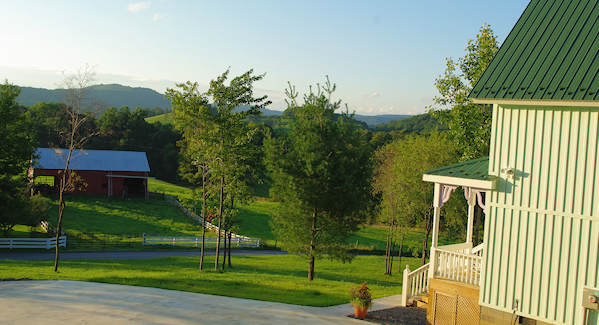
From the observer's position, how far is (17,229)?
112 ft

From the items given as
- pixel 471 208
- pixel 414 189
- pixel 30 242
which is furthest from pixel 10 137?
pixel 471 208

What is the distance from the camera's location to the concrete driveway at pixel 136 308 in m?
12.2

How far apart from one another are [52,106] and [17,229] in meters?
46.4

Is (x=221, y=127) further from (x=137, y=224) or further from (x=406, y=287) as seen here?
(x=137, y=224)

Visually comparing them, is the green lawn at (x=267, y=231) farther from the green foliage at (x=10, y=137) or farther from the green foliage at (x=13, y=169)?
the green foliage at (x=10, y=137)

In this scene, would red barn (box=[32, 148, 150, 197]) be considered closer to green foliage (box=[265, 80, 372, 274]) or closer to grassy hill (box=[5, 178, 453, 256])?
grassy hill (box=[5, 178, 453, 256])

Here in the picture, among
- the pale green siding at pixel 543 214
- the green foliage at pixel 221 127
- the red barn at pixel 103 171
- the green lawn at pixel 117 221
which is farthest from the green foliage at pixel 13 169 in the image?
the pale green siding at pixel 543 214

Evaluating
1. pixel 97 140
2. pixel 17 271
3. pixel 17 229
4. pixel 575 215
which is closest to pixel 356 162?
pixel 575 215

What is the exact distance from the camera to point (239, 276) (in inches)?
808

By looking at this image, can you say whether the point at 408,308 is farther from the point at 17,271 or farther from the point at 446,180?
the point at 17,271

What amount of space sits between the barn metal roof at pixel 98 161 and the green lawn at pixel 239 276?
2446 centimetres

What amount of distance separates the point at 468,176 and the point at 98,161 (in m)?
45.0

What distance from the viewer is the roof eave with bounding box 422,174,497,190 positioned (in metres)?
11.2

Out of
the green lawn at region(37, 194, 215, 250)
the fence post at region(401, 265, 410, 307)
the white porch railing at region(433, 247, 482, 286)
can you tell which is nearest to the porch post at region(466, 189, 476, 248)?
the white porch railing at region(433, 247, 482, 286)
